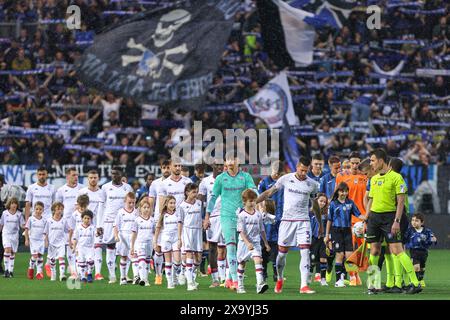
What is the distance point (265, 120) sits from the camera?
33.5m

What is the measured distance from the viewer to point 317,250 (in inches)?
847

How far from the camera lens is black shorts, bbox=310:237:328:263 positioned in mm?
21311

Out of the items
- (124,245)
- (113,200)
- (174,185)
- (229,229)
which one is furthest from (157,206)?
(229,229)

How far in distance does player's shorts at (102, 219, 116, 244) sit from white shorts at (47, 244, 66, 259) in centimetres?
85

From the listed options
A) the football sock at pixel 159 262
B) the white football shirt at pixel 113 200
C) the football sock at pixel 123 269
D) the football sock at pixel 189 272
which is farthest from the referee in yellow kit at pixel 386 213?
the white football shirt at pixel 113 200

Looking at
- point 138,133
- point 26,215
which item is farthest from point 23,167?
point 26,215

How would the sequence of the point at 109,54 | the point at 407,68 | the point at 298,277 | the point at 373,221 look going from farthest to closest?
the point at 407,68
the point at 109,54
the point at 298,277
the point at 373,221

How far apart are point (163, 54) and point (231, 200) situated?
15.2 metres

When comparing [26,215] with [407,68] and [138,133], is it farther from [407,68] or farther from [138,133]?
[407,68]

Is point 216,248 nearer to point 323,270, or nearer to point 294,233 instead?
point 323,270

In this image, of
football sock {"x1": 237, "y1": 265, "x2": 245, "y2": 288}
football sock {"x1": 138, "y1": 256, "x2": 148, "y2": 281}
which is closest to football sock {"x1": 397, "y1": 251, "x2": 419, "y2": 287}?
football sock {"x1": 237, "y1": 265, "x2": 245, "y2": 288}

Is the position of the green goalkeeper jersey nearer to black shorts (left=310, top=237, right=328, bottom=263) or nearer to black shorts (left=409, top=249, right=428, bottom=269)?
black shorts (left=310, top=237, right=328, bottom=263)

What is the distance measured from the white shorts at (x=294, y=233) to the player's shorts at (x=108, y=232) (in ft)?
17.9

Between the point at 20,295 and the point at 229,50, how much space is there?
1971 cm
